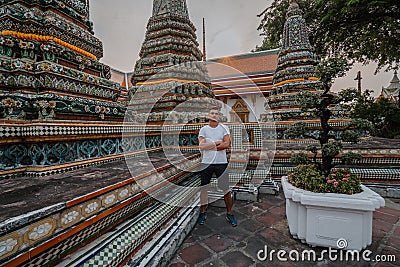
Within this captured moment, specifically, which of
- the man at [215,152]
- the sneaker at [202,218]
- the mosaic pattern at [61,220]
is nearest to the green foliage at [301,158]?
the man at [215,152]

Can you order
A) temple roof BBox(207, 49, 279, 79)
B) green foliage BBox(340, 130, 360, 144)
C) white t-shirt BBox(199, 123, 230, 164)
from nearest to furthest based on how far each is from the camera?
green foliage BBox(340, 130, 360, 144) < white t-shirt BBox(199, 123, 230, 164) < temple roof BBox(207, 49, 279, 79)

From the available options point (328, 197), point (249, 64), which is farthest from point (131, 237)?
point (249, 64)

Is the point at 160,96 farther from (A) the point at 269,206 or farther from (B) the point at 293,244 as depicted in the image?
(B) the point at 293,244

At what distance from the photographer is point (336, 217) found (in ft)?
6.52

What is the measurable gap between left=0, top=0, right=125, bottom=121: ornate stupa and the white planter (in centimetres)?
273

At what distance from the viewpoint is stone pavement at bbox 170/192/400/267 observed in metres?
1.87

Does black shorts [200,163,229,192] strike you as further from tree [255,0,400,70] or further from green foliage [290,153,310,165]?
tree [255,0,400,70]

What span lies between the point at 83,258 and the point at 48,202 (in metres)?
0.42

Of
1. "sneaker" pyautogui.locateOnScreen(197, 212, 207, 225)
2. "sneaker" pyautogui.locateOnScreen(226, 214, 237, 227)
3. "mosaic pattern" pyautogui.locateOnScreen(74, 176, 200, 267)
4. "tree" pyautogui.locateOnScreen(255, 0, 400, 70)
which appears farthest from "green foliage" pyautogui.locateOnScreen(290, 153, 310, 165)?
"tree" pyautogui.locateOnScreen(255, 0, 400, 70)

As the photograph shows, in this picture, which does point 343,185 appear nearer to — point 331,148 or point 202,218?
point 331,148

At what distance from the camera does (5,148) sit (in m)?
1.90

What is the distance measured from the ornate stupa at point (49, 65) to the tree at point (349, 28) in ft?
28.1

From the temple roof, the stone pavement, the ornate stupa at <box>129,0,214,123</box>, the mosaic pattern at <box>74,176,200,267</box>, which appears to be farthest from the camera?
the temple roof

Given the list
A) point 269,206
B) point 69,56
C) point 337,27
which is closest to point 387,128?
point 337,27
